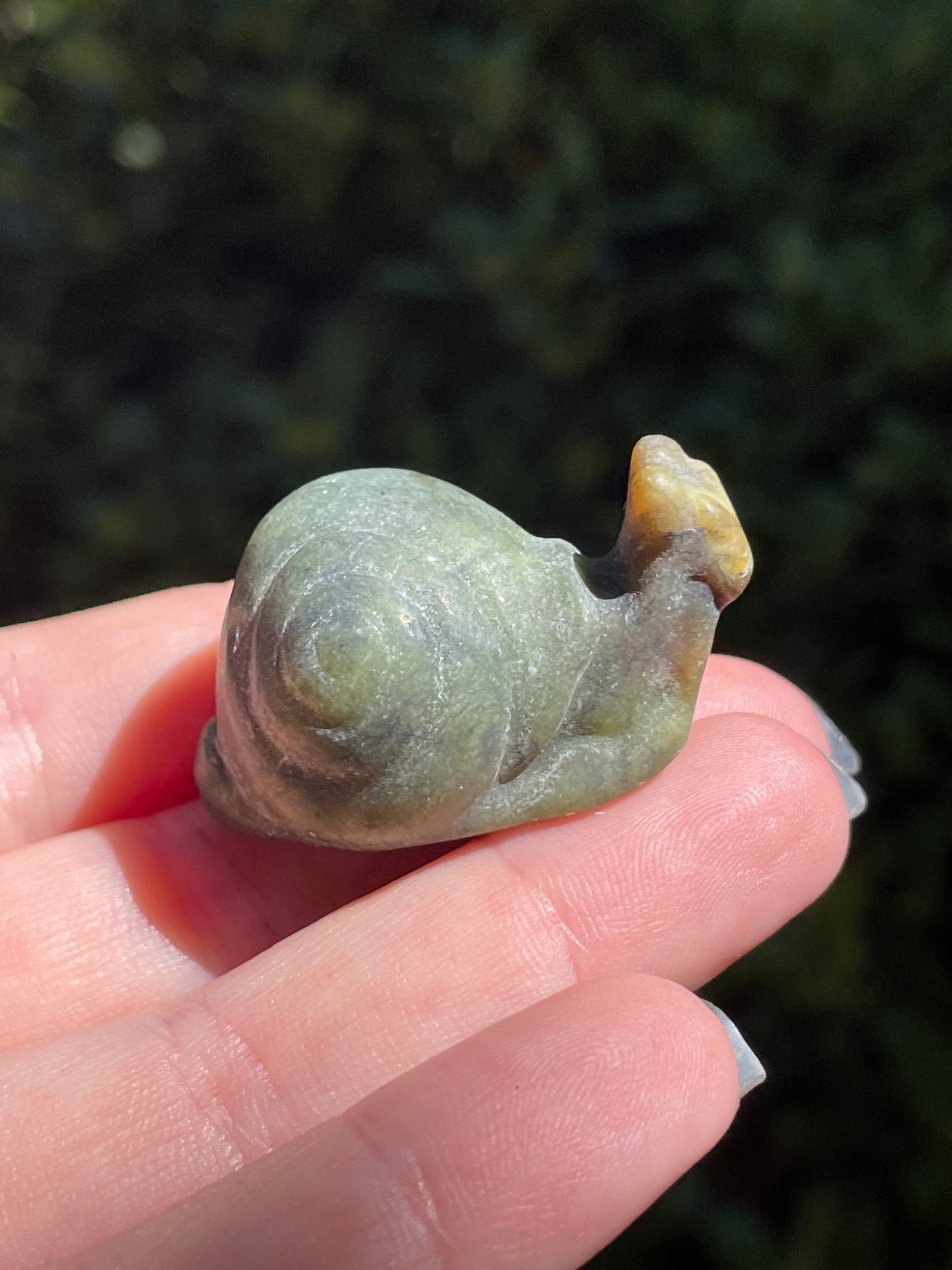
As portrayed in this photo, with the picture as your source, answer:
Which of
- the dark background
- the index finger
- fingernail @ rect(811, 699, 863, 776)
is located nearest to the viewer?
fingernail @ rect(811, 699, 863, 776)

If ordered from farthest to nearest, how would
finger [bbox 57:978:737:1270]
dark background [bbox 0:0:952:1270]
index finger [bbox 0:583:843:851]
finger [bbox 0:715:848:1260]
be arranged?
dark background [bbox 0:0:952:1270] → index finger [bbox 0:583:843:851] → finger [bbox 0:715:848:1260] → finger [bbox 57:978:737:1270]

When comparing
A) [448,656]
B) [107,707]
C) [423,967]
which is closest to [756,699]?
[448,656]

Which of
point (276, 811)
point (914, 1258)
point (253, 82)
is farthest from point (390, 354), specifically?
point (914, 1258)

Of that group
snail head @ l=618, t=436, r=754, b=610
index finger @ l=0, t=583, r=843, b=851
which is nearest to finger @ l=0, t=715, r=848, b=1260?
snail head @ l=618, t=436, r=754, b=610

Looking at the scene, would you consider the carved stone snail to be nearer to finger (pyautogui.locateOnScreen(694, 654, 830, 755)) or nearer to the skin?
the skin

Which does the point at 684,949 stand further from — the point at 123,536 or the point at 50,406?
the point at 50,406

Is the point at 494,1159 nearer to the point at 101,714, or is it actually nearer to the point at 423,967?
the point at 423,967
